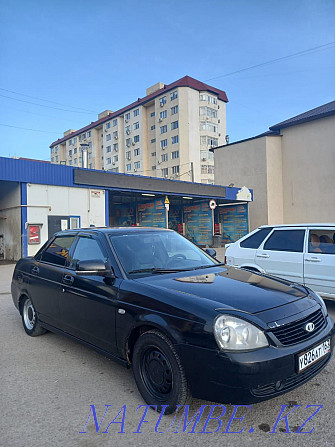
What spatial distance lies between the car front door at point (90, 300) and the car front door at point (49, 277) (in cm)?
19

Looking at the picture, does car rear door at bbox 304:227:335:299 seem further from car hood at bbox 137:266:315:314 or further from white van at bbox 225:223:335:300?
car hood at bbox 137:266:315:314

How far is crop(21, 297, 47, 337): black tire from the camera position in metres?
4.84

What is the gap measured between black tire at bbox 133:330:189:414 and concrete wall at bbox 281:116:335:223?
25.8 meters

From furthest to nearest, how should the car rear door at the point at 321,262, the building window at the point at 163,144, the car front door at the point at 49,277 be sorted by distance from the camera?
1. the building window at the point at 163,144
2. the car rear door at the point at 321,262
3. the car front door at the point at 49,277

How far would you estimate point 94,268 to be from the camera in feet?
11.1

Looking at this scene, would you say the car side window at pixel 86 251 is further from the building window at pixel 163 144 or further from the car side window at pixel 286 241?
the building window at pixel 163 144

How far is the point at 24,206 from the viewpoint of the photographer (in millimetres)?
14633

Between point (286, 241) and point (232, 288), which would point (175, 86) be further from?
point (232, 288)

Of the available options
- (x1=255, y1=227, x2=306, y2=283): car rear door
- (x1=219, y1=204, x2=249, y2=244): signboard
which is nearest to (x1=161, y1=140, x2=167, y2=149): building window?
(x1=219, y1=204, x2=249, y2=244): signboard

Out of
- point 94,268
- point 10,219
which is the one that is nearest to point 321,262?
point 94,268

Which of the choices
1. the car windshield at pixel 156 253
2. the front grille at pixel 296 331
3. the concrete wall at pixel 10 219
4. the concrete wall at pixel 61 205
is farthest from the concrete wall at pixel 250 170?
the front grille at pixel 296 331

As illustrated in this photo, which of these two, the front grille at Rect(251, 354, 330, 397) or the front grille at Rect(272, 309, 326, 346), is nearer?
the front grille at Rect(251, 354, 330, 397)

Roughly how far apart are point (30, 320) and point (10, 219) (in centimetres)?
1182

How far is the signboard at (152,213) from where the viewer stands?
21516 mm
